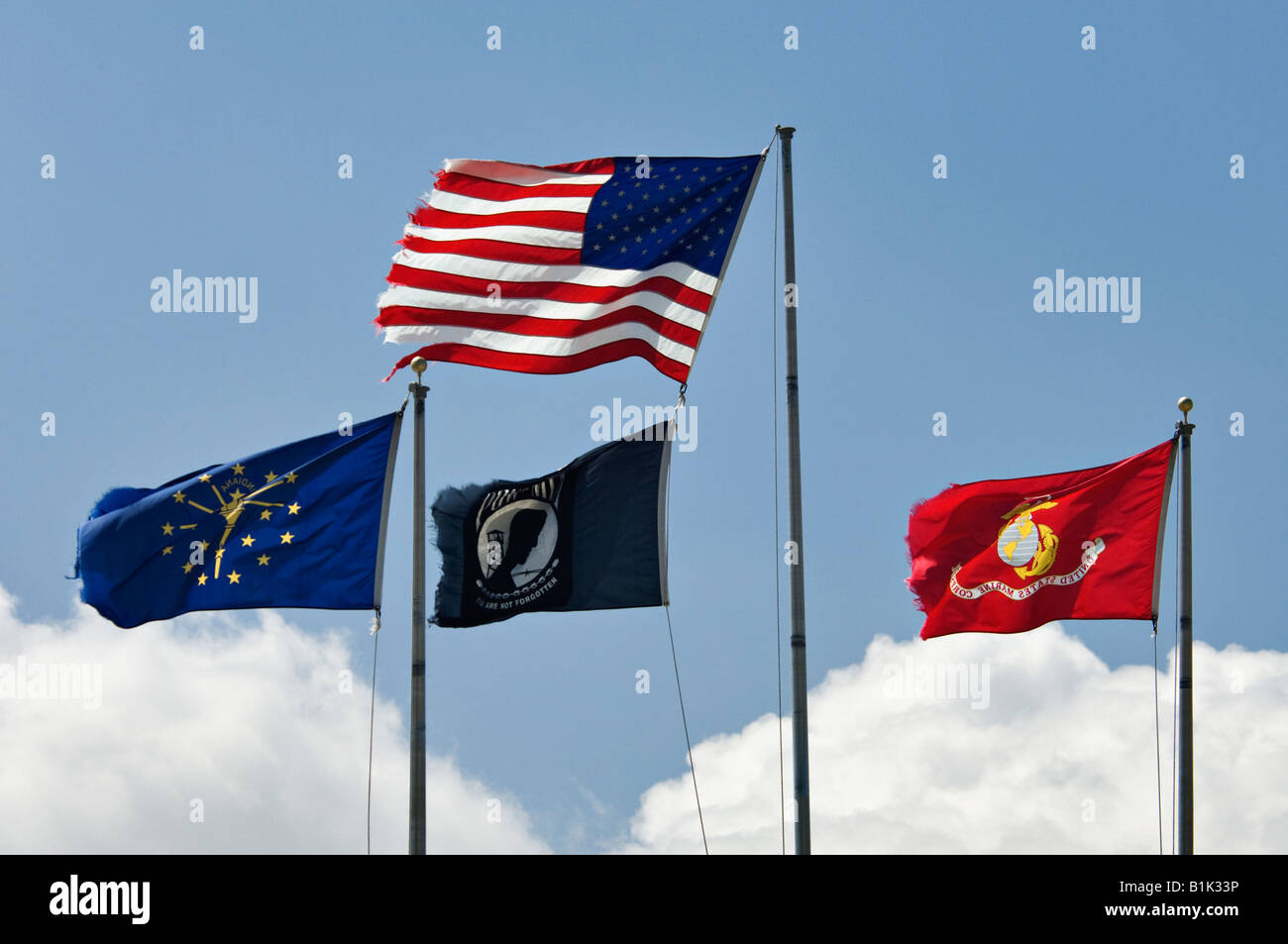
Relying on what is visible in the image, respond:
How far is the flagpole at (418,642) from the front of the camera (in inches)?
816

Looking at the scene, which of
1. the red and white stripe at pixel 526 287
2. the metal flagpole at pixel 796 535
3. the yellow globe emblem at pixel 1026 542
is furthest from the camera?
the yellow globe emblem at pixel 1026 542

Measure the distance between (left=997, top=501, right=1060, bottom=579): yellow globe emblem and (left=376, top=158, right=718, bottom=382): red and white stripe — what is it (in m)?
5.51

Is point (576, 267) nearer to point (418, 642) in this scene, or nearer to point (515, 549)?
point (515, 549)

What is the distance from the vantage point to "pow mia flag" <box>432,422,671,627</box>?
2239 cm

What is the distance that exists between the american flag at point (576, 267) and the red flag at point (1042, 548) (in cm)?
516

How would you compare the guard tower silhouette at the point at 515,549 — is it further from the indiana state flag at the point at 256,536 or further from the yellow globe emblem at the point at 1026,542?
the yellow globe emblem at the point at 1026,542

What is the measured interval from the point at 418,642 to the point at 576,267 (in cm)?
510

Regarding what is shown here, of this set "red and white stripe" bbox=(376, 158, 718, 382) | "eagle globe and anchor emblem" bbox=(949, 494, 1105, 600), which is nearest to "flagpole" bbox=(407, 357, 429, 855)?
"red and white stripe" bbox=(376, 158, 718, 382)

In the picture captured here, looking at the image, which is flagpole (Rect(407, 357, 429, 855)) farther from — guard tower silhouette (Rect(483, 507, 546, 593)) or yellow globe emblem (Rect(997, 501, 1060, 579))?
yellow globe emblem (Rect(997, 501, 1060, 579))

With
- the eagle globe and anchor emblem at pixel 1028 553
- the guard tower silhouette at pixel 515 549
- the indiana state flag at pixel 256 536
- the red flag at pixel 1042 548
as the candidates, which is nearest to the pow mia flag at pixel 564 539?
the guard tower silhouette at pixel 515 549
